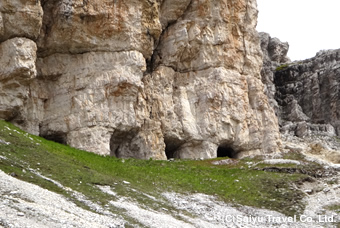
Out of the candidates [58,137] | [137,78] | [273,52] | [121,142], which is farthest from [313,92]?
[58,137]

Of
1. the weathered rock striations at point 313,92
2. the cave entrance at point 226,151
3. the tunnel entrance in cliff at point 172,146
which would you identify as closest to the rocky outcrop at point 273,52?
the weathered rock striations at point 313,92

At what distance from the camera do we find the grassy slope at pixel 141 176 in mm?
25703

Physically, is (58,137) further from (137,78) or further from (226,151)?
(226,151)

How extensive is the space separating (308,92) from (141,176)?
61.4 metres

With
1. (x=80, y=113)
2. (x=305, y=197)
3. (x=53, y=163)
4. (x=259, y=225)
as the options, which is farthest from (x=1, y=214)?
(x=80, y=113)

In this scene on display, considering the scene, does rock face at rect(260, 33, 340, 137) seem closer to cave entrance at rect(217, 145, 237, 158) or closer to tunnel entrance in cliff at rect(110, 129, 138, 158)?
cave entrance at rect(217, 145, 237, 158)

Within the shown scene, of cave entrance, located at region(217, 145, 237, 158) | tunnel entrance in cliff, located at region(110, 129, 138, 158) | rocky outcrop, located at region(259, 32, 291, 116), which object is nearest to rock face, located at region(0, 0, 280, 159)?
tunnel entrance in cliff, located at region(110, 129, 138, 158)

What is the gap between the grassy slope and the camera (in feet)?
84.3

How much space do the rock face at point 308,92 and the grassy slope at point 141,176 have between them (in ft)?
138

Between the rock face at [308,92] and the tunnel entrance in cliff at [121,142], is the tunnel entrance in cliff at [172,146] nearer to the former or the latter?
the tunnel entrance in cliff at [121,142]

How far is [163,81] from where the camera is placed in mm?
53594

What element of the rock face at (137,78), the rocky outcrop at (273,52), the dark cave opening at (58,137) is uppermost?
the rocky outcrop at (273,52)

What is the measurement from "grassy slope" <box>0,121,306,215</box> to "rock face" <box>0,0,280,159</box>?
7.10 meters

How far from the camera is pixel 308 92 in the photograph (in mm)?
87312
